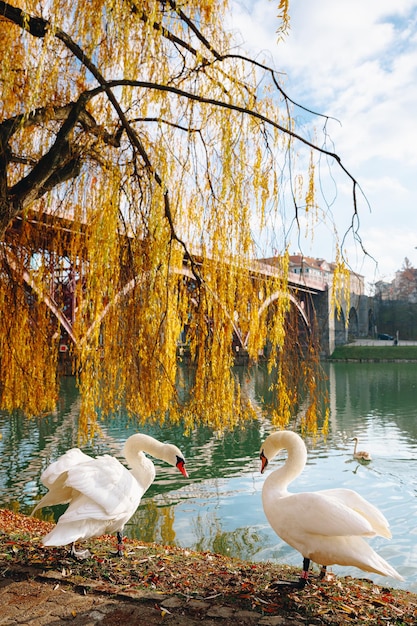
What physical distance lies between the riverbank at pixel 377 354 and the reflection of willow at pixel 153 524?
3641 centimetres

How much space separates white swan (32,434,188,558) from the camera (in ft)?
9.30

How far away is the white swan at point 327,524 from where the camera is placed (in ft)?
8.86

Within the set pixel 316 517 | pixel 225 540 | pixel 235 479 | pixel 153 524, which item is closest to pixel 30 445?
pixel 235 479

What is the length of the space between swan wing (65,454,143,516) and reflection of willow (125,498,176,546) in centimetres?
288

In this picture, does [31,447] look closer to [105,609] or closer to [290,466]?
[290,466]

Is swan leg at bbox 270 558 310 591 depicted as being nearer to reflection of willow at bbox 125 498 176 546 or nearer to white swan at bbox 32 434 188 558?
white swan at bbox 32 434 188 558

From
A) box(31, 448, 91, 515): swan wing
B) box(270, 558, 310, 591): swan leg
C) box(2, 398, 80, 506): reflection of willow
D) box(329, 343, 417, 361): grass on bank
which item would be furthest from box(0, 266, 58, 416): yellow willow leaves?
box(329, 343, 417, 361): grass on bank

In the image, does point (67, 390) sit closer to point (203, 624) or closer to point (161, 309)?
point (161, 309)

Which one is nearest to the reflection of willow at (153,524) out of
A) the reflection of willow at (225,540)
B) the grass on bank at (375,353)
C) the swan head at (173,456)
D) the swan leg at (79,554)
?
the reflection of willow at (225,540)

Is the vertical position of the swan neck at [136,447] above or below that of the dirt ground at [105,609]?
above

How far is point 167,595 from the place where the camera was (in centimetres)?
271

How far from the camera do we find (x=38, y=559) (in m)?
3.13

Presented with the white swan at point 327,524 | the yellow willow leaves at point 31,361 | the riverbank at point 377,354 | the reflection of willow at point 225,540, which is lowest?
the reflection of willow at point 225,540

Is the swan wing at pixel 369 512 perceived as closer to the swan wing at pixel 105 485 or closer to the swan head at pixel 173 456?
the swan wing at pixel 105 485
